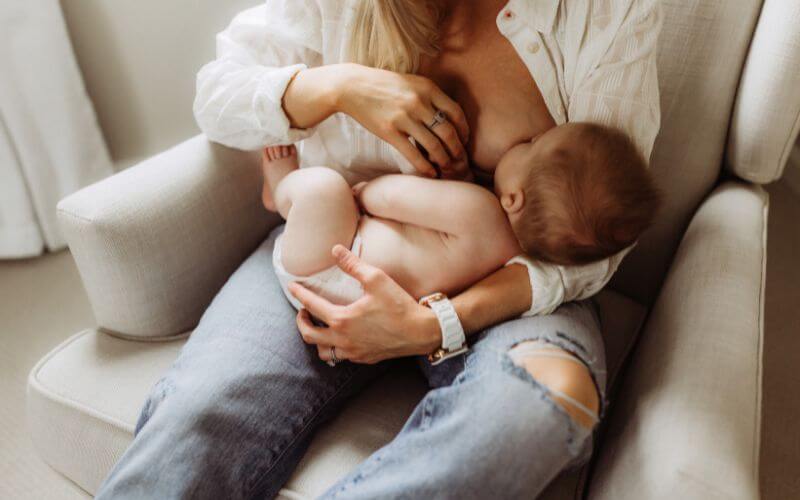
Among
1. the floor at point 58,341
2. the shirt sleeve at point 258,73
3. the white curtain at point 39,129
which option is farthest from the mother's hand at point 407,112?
the white curtain at point 39,129

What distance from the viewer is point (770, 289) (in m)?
1.70

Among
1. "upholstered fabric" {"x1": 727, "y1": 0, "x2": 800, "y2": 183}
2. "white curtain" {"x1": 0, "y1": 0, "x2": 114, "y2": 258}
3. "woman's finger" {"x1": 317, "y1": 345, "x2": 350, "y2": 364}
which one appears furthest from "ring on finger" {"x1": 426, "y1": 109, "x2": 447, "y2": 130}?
"white curtain" {"x1": 0, "y1": 0, "x2": 114, "y2": 258}

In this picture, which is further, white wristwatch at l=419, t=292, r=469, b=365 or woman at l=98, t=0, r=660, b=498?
white wristwatch at l=419, t=292, r=469, b=365

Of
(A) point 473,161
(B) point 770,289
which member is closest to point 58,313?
(A) point 473,161

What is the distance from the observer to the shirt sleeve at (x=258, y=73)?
90 centimetres

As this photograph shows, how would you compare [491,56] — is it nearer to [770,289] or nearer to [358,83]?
[358,83]

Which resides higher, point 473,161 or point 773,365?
point 473,161

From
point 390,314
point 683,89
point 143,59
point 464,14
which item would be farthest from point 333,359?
point 143,59

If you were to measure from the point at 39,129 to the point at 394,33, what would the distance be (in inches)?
46.0

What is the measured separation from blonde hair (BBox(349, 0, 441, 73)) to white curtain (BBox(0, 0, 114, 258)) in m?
0.99

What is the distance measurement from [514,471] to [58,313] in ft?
4.40

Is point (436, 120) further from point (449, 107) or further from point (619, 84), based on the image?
point (619, 84)

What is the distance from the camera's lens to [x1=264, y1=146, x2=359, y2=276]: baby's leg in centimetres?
83

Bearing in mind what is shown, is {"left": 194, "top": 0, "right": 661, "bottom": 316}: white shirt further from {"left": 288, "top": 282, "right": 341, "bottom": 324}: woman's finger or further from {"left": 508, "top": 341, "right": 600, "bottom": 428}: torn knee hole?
{"left": 288, "top": 282, "right": 341, "bottom": 324}: woman's finger
